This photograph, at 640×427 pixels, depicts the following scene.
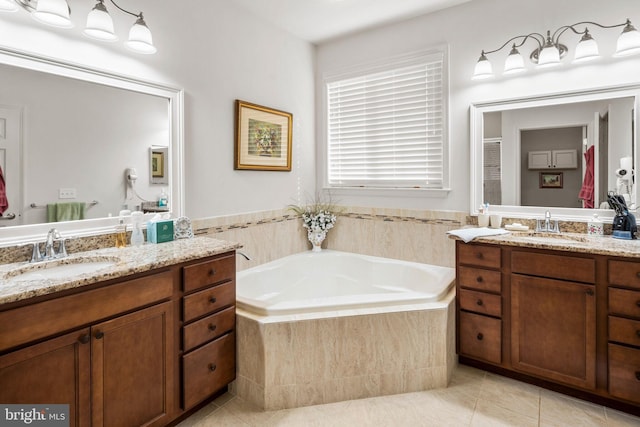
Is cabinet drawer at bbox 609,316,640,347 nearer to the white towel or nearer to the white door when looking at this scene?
the white towel

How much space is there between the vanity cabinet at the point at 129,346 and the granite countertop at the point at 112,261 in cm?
5

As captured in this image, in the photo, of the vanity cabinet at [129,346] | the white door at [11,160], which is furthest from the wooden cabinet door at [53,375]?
the white door at [11,160]

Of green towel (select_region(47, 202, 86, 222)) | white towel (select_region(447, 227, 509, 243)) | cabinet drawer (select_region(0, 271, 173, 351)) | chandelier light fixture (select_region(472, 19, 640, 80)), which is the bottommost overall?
cabinet drawer (select_region(0, 271, 173, 351))

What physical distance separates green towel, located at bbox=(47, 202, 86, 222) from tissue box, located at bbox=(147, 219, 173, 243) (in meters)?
0.36

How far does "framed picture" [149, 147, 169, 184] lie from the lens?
89.7 inches

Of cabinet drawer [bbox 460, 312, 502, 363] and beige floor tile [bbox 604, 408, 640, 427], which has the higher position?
cabinet drawer [bbox 460, 312, 502, 363]

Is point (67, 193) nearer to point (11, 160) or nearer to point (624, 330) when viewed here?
point (11, 160)

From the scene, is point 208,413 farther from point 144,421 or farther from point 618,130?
point 618,130

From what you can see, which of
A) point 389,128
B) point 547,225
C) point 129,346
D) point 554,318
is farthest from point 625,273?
point 129,346

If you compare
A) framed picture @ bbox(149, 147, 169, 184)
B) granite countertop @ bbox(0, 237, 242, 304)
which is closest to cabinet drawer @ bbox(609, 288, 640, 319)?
granite countertop @ bbox(0, 237, 242, 304)

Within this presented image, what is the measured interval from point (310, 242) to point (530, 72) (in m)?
2.37

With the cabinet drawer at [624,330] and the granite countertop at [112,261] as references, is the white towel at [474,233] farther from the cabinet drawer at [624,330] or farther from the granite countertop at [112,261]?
the granite countertop at [112,261]

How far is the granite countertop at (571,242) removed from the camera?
6.35 ft

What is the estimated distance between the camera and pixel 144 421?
5.52 ft
